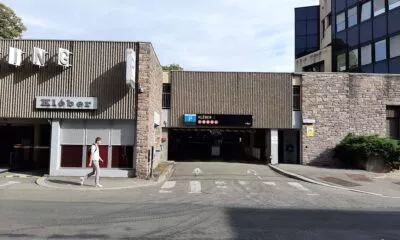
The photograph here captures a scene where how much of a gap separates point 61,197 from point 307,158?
1779 cm

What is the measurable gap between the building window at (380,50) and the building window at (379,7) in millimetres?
2319

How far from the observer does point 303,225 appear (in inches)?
376

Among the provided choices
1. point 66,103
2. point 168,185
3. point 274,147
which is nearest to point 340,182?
point 168,185

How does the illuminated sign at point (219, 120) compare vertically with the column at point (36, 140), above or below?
above

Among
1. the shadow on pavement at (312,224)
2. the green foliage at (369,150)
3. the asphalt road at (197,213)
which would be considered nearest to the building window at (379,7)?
the green foliage at (369,150)

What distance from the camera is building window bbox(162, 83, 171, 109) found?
27955 mm

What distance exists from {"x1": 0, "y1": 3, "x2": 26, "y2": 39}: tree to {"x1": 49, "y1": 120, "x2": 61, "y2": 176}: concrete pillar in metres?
21.6

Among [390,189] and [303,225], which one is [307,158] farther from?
[303,225]

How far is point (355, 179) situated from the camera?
21016 mm

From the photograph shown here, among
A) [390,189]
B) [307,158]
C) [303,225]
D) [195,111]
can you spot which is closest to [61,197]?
[303,225]

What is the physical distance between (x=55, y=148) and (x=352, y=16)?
2857cm

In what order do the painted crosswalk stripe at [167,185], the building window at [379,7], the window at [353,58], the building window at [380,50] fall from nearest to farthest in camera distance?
the painted crosswalk stripe at [167,185] < the building window at [380,50] < the building window at [379,7] < the window at [353,58]

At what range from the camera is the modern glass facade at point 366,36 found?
3212cm

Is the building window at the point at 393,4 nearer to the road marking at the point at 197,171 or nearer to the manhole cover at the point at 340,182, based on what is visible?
the manhole cover at the point at 340,182
